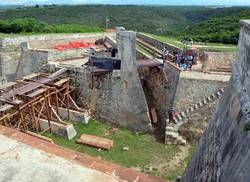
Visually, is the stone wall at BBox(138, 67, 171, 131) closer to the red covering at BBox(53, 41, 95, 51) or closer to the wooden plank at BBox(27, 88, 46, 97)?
the wooden plank at BBox(27, 88, 46, 97)

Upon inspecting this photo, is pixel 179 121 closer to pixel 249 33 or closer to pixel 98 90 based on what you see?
pixel 98 90

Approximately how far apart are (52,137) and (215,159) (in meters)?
10.9

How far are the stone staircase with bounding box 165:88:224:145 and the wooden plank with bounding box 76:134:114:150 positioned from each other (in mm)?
2564

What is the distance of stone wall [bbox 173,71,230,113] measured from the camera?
1447cm

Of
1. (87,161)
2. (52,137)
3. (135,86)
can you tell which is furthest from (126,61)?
(87,161)

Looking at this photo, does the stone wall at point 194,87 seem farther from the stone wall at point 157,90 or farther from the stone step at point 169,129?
the stone wall at point 157,90

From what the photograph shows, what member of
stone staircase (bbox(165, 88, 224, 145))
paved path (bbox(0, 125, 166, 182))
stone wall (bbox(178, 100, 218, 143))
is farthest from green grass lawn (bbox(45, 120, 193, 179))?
paved path (bbox(0, 125, 166, 182))

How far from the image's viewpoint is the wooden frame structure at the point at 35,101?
1413cm

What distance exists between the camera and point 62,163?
4082 millimetres

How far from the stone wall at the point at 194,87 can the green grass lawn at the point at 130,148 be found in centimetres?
207

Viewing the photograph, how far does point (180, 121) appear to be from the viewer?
15.0 metres

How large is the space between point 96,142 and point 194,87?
492cm

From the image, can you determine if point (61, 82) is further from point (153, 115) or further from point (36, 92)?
point (153, 115)

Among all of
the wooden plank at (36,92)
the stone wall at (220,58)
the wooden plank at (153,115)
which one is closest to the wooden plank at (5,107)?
the wooden plank at (36,92)
